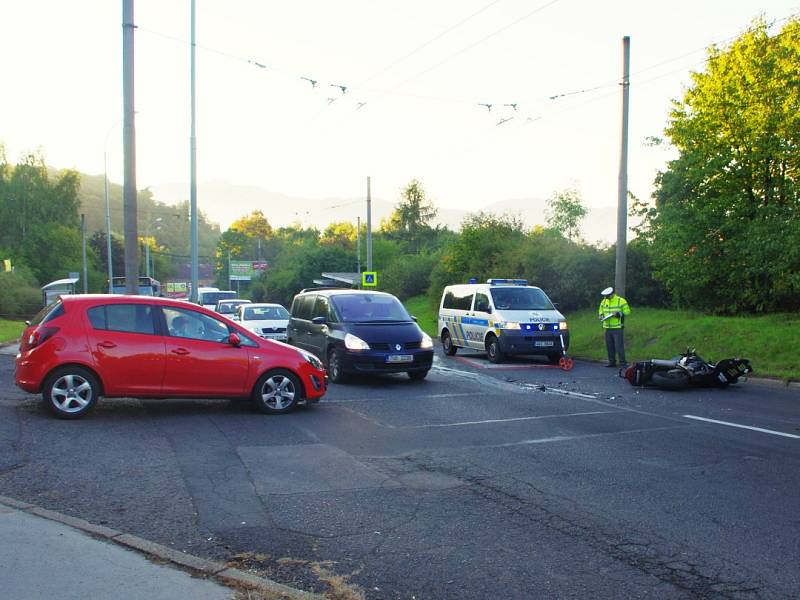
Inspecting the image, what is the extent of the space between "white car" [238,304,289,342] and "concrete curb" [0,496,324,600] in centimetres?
1793

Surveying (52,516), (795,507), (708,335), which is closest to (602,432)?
(795,507)

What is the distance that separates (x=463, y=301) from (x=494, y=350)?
2258 millimetres

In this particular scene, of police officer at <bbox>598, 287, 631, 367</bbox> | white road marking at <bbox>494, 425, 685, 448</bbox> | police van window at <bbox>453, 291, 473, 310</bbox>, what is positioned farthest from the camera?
police van window at <bbox>453, 291, 473, 310</bbox>

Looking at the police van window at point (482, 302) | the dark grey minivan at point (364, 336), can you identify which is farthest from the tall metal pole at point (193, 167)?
the dark grey minivan at point (364, 336)

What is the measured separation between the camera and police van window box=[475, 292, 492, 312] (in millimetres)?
18580

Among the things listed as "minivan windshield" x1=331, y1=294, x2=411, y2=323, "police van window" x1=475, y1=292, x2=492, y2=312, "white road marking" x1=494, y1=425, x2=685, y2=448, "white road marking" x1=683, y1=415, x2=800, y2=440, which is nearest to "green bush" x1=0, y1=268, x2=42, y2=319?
"police van window" x1=475, y1=292, x2=492, y2=312

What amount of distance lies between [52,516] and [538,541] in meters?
3.38

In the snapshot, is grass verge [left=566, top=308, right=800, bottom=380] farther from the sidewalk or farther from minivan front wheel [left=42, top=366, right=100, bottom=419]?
the sidewalk

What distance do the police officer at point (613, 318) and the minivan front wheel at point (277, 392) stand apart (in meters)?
8.88

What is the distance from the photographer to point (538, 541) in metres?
4.96

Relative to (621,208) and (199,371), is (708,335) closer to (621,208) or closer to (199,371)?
(621,208)

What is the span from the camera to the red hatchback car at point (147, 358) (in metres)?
9.24

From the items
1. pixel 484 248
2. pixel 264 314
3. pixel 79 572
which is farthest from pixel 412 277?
pixel 79 572

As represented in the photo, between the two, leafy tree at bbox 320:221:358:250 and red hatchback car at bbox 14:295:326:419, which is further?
leafy tree at bbox 320:221:358:250
